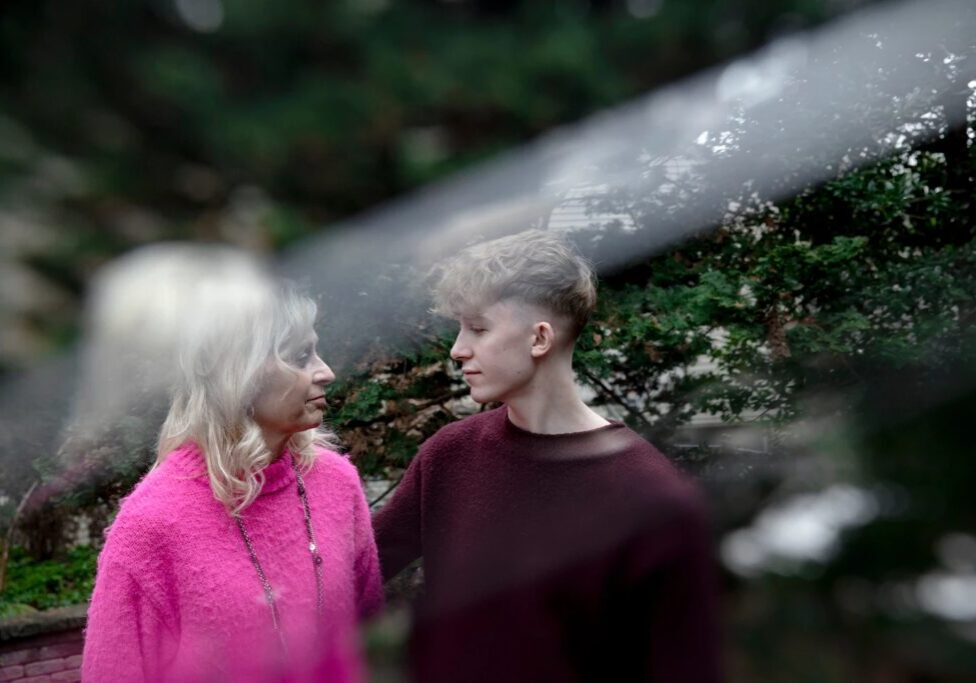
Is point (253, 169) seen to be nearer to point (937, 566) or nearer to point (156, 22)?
point (156, 22)

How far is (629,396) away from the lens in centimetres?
272

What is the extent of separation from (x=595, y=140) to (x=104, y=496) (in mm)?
2550

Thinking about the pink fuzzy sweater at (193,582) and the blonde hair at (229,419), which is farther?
the blonde hair at (229,419)

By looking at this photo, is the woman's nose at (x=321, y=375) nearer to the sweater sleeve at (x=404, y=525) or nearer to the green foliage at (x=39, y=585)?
the sweater sleeve at (x=404, y=525)

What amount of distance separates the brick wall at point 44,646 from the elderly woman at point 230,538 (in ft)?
7.99

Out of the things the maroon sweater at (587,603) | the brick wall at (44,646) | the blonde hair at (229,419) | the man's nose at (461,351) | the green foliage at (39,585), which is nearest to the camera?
the maroon sweater at (587,603)

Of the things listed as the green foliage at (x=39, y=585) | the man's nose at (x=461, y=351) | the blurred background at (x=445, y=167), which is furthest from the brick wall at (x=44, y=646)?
the blurred background at (x=445, y=167)

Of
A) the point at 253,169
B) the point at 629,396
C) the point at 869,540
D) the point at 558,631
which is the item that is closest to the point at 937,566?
the point at 869,540

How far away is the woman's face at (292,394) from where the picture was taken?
183cm

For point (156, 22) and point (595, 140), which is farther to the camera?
point (595, 140)

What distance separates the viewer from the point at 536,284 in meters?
1.88

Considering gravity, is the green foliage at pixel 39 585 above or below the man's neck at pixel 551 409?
below

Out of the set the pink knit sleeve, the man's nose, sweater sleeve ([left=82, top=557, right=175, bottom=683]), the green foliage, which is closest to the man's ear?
the man's nose

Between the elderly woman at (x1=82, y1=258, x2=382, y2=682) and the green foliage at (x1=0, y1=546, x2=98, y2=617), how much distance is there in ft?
8.01
